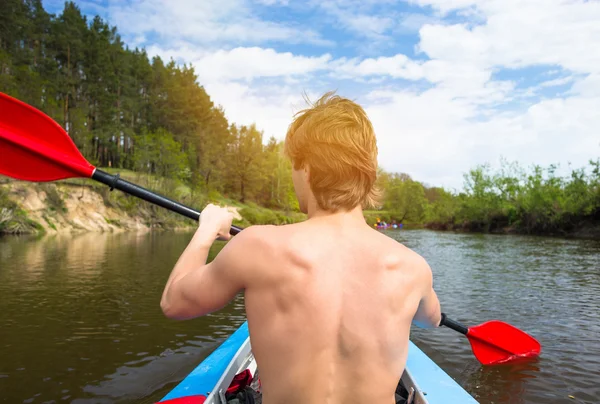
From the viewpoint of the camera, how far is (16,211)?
20.1 m

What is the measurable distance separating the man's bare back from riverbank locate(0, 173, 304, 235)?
1971cm

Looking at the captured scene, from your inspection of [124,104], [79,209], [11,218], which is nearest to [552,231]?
[79,209]

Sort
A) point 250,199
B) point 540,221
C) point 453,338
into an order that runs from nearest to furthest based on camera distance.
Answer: point 453,338
point 540,221
point 250,199

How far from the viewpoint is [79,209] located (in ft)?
81.9

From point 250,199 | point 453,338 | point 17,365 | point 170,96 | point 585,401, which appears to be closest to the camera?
point 585,401

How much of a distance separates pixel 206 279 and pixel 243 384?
160cm

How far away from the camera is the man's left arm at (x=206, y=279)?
1.09 meters

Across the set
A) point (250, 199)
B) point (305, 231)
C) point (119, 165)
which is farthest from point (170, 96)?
point (305, 231)

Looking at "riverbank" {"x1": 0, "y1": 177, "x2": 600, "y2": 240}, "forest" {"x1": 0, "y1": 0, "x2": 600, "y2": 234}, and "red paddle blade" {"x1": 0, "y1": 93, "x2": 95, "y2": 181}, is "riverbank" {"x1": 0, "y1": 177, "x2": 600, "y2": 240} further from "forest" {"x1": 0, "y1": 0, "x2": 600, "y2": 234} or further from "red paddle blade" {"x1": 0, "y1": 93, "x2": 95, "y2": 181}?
"red paddle blade" {"x1": 0, "y1": 93, "x2": 95, "y2": 181}

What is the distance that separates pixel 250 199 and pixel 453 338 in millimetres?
42597

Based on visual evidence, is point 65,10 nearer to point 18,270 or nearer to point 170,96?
point 170,96

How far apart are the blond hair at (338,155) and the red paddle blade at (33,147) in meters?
1.89

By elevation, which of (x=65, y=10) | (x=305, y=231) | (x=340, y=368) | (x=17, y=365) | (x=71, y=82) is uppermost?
(x=65, y=10)

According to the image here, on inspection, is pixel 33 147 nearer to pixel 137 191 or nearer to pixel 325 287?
pixel 137 191
